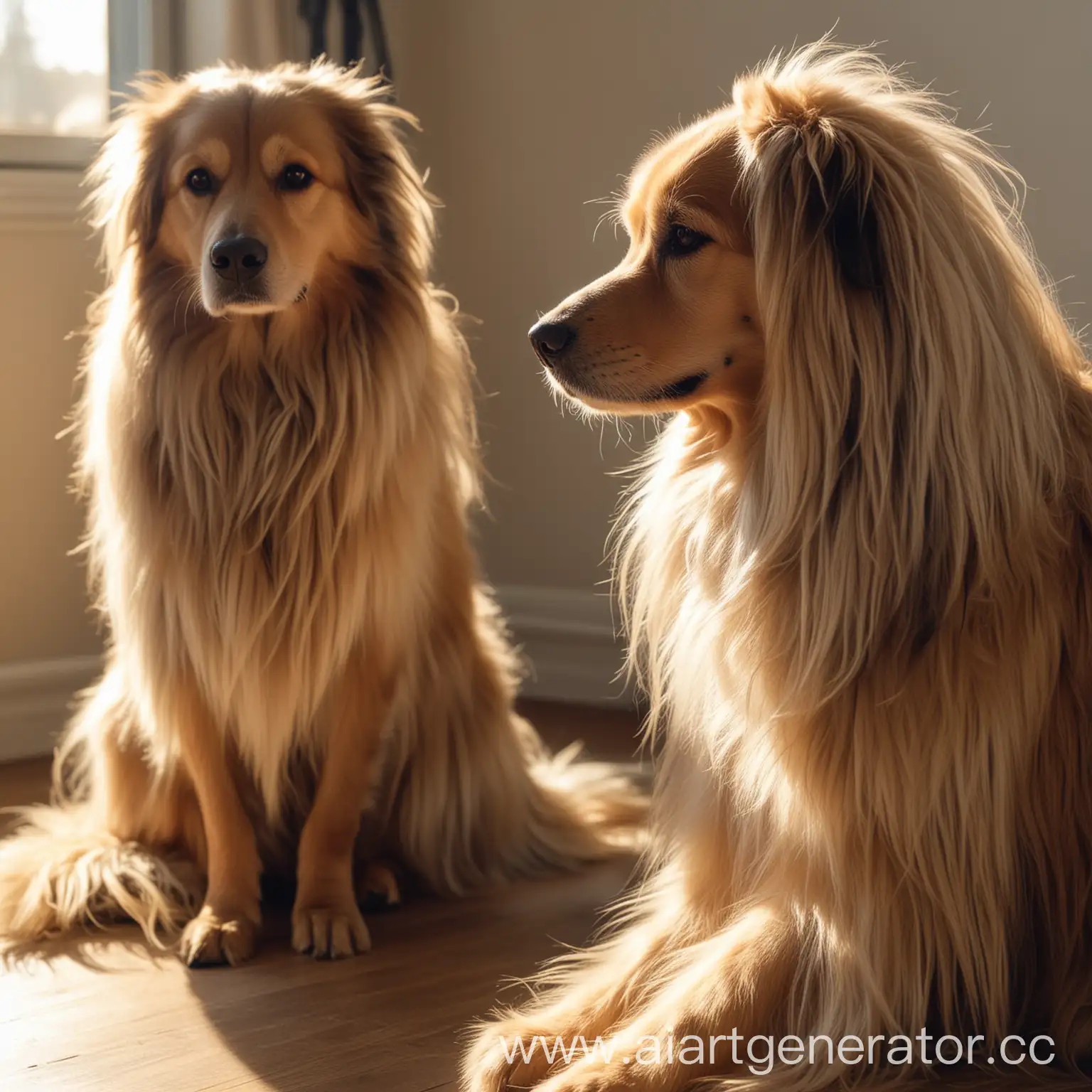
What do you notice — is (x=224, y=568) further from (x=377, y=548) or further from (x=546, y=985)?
(x=546, y=985)

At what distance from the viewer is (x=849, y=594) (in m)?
1.44

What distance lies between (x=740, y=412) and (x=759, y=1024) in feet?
2.11

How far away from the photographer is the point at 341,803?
6.88ft

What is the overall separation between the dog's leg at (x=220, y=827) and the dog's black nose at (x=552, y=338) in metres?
0.78

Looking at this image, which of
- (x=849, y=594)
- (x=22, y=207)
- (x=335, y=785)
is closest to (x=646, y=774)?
(x=335, y=785)

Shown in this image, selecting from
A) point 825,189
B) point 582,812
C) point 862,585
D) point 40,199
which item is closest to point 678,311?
point 825,189

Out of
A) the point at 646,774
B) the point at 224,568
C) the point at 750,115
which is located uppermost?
the point at 750,115

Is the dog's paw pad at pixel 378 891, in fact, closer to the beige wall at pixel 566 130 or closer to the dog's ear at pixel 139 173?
the dog's ear at pixel 139 173

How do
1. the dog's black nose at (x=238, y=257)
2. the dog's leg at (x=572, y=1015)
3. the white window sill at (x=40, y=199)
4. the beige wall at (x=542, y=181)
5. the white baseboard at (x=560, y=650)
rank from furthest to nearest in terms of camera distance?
the white baseboard at (x=560, y=650) < the white window sill at (x=40, y=199) < the beige wall at (x=542, y=181) < the dog's black nose at (x=238, y=257) < the dog's leg at (x=572, y=1015)

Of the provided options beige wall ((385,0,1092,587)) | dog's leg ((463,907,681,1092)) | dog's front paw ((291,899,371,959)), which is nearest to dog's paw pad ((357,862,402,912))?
dog's front paw ((291,899,371,959))

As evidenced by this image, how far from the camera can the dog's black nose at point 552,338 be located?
1608 mm

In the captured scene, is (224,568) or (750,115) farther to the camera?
(224,568)

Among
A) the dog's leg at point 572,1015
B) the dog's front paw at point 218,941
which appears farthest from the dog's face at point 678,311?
the dog's front paw at point 218,941

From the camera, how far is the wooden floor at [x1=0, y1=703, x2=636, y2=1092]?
1.64 meters
